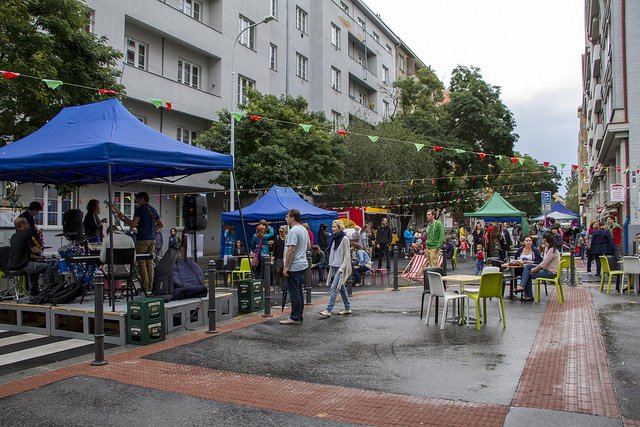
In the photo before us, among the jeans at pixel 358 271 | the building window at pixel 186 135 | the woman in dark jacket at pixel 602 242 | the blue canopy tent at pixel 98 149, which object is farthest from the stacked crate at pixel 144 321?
the building window at pixel 186 135

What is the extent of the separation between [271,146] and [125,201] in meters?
7.01

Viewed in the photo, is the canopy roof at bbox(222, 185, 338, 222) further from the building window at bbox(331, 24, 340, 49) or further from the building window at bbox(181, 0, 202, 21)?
the building window at bbox(331, 24, 340, 49)

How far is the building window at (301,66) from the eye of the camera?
1358 inches

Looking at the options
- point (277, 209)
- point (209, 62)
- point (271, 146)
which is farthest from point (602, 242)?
point (209, 62)

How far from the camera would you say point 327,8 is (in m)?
36.5

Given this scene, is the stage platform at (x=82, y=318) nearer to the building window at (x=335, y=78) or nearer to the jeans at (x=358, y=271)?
the jeans at (x=358, y=271)

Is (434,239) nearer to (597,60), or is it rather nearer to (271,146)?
(271,146)

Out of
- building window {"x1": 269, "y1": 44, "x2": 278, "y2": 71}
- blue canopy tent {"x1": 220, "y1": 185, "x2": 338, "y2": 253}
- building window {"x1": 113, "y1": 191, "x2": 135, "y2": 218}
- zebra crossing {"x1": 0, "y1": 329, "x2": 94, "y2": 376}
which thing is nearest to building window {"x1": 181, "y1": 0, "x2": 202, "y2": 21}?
building window {"x1": 269, "y1": 44, "x2": 278, "y2": 71}

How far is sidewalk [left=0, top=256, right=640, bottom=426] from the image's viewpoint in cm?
475

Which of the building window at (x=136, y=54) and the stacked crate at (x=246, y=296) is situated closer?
the stacked crate at (x=246, y=296)

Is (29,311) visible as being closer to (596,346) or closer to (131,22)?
(596,346)

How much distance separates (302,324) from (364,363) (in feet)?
8.86

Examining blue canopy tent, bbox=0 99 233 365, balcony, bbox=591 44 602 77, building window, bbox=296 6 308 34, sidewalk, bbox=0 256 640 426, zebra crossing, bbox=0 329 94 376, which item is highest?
building window, bbox=296 6 308 34

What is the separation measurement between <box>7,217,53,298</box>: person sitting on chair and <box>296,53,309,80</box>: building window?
26.5 meters
